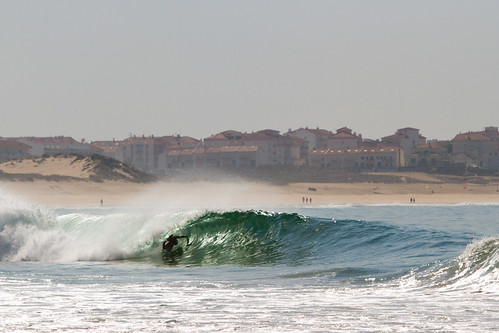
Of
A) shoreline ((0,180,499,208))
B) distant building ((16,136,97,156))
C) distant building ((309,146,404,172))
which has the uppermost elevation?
distant building ((16,136,97,156))

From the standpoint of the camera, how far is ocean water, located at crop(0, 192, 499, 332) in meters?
10.6

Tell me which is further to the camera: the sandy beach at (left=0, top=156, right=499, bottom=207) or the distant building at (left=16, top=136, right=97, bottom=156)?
the distant building at (left=16, top=136, right=97, bottom=156)

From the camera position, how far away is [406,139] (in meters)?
176

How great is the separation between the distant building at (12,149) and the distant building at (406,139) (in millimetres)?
74660

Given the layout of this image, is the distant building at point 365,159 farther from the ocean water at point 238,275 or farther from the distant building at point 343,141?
the ocean water at point 238,275

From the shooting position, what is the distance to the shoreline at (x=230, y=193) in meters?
85.9

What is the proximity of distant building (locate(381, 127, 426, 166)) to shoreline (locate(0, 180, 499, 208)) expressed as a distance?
5043cm

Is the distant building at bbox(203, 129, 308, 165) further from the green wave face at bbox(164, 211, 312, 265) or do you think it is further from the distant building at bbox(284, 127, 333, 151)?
the green wave face at bbox(164, 211, 312, 265)

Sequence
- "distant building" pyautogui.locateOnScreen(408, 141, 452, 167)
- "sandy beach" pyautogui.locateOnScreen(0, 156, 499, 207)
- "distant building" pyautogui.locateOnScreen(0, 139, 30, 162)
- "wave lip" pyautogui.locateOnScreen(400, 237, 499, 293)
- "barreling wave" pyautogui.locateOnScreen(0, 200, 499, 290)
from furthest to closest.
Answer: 1. "distant building" pyautogui.locateOnScreen(0, 139, 30, 162)
2. "distant building" pyautogui.locateOnScreen(408, 141, 452, 167)
3. "sandy beach" pyautogui.locateOnScreen(0, 156, 499, 207)
4. "barreling wave" pyautogui.locateOnScreen(0, 200, 499, 290)
5. "wave lip" pyautogui.locateOnScreen(400, 237, 499, 293)

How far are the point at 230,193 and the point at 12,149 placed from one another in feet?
215

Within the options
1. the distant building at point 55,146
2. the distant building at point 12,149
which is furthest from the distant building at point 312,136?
the distant building at point 12,149

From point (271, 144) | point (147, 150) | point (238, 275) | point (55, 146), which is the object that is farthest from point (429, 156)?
point (238, 275)

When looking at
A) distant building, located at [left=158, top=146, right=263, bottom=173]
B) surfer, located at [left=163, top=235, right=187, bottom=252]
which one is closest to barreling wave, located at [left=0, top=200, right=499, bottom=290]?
surfer, located at [left=163, top=235, right=187, bottom=252]

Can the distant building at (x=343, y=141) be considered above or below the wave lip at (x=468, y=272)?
above
